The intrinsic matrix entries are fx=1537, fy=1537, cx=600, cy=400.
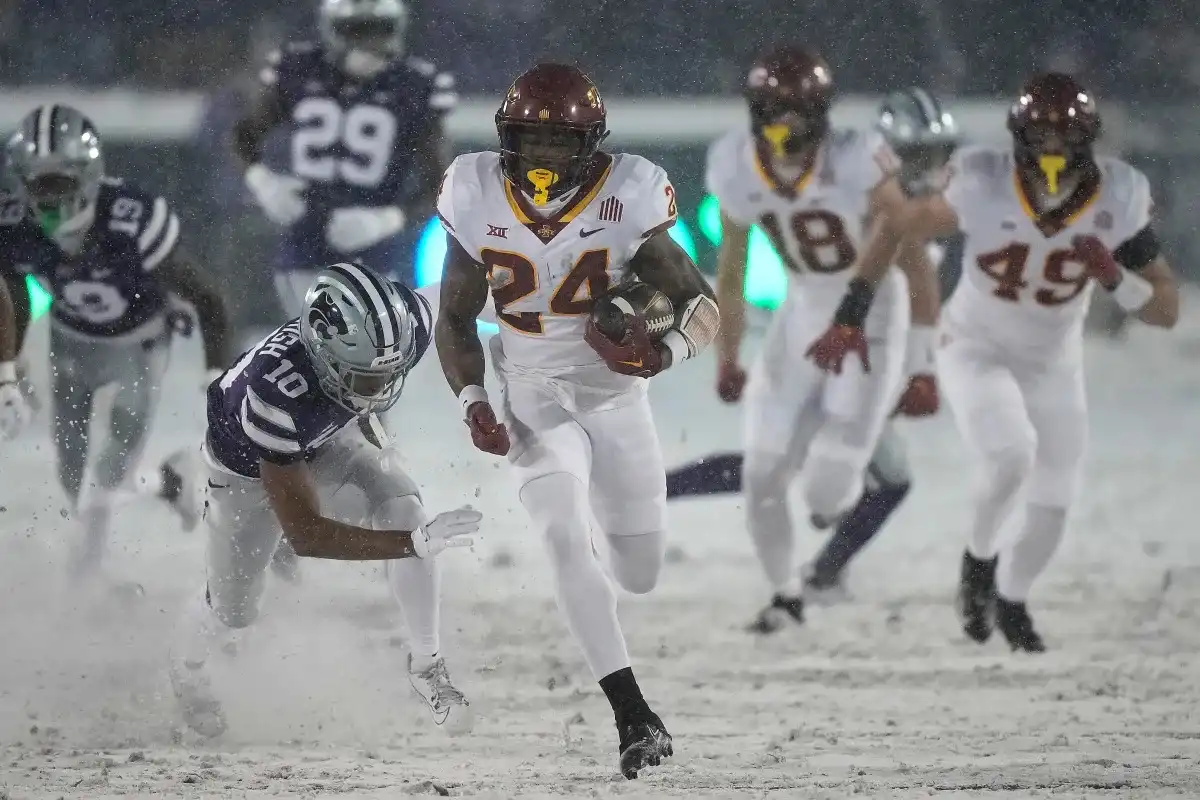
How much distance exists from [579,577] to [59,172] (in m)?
2.07

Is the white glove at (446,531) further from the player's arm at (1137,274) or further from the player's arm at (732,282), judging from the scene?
the player's arm at (1137,274)

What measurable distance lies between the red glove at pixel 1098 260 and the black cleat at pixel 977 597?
0.87m

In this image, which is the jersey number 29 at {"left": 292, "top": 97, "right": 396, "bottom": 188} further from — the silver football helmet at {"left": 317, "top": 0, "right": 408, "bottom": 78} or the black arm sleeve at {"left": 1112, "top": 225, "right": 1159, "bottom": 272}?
the black arm sleeve at {"left": 1112, "top": 225, "right": 1159, "bottom": 272}

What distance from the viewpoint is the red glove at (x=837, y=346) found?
405 cm

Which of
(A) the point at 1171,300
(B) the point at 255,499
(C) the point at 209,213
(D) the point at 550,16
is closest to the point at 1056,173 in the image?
(A) the point at 1171,300

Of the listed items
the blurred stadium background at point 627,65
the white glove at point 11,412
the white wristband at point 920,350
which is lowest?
the white glove at point 11,412

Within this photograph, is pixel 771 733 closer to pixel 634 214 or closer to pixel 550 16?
pixel 634 214

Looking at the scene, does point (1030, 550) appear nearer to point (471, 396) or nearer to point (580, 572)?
point (580, 572)

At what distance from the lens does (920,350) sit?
4.43 metres

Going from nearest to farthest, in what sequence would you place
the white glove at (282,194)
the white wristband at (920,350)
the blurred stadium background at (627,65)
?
the white wristband at (920,350) → the white glove at (282,194) → the blurred stadium background at (627,65)

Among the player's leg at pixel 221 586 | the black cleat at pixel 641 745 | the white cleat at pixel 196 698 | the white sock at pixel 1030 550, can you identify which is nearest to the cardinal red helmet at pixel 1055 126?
the white sock at pixel 1030 550

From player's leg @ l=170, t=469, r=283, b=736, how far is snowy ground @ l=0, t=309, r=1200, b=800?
11 cm

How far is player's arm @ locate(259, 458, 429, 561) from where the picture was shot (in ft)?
10.2

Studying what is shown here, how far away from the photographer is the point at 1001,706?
387 cm
